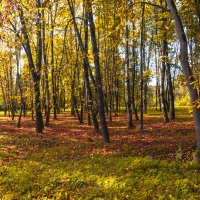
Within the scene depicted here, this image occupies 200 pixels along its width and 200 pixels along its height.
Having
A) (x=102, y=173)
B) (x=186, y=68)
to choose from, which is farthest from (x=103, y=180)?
(x=186, y=68)

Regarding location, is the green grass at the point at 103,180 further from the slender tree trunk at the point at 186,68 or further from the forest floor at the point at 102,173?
the slender tree trunk at the point at 186,68

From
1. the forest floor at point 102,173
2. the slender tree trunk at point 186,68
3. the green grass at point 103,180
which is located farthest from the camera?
the slender tree trunk at point 186,68

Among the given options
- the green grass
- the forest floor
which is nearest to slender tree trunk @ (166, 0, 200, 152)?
the forest floor

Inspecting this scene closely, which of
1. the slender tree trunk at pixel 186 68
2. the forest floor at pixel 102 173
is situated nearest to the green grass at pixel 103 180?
the forest floor at pixel 102 173

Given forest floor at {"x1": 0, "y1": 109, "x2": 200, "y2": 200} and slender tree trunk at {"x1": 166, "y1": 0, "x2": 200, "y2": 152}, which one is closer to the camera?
forest floor at {"x1": 0, "y1": 109, "x2": 200, "y2": 200}

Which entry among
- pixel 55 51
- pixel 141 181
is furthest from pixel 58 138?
pixel 55 51

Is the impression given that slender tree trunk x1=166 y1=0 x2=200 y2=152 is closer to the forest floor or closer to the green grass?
the forest floor

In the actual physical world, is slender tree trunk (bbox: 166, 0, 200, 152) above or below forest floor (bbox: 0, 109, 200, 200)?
above

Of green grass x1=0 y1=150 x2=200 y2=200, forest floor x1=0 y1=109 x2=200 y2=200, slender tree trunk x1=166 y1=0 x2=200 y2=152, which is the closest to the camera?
green grass x1=0 y1=150 x2=200 y2=200

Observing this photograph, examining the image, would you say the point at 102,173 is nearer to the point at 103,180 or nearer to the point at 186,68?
the point at 103,180

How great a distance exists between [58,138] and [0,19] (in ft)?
39.7

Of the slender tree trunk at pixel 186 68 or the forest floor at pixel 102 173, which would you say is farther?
the slender tree trunk at pixel 186 68

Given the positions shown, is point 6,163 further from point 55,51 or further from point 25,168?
point 55,51

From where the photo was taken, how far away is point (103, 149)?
1440 cm
